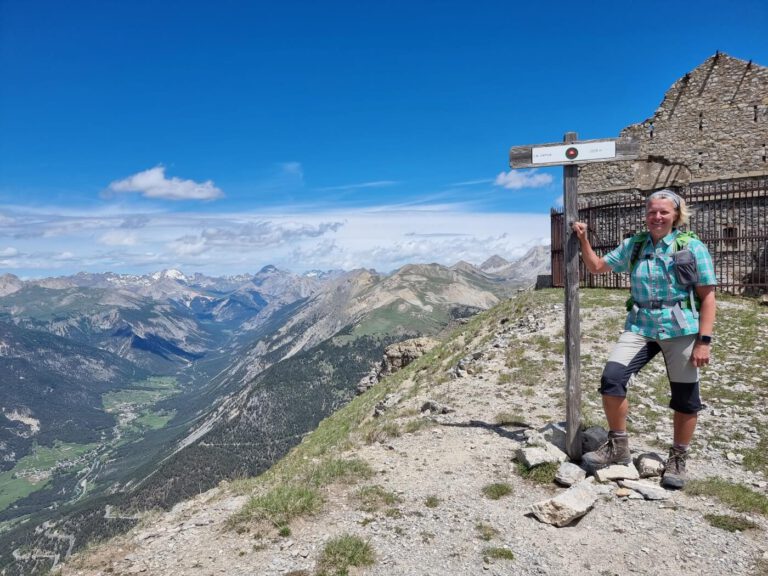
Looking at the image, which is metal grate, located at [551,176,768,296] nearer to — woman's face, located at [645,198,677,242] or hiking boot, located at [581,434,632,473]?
hiking boot, located at [581,434,632,473]

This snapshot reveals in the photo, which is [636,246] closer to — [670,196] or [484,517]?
[670,196]

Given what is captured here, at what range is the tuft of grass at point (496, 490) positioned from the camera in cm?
794

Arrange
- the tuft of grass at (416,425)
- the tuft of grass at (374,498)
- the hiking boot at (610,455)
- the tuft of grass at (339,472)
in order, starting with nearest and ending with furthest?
the tuft of grass at (374,498) < the hiking boot at (610,455) < the tuft of grass at (339,472) < the tuft of grass at (416,425)

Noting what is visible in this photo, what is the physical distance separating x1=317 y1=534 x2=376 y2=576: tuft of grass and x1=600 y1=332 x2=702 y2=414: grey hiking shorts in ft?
15.2

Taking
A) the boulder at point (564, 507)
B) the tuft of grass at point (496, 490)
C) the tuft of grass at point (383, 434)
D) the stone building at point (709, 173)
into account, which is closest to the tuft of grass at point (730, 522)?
the boulder at point (564, 507)

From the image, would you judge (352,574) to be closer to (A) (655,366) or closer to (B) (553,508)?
(B) (553,508)

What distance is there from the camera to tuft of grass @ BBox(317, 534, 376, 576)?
6129mm

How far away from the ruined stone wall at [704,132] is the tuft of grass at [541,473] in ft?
68.4

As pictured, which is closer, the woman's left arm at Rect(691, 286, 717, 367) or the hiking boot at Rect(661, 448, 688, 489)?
the woman's left arm at Rect(691, 286, 717, 367)

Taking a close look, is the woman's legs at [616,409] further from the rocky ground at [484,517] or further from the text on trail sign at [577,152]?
the text on trail sign at [577,152]

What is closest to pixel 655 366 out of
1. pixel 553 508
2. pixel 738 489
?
pixel 738 489

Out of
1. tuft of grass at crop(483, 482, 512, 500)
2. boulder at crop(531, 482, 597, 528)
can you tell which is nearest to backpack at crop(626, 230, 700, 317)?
boulder at crop(531, 482, 597, 528)

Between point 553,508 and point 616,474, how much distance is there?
1.73 m

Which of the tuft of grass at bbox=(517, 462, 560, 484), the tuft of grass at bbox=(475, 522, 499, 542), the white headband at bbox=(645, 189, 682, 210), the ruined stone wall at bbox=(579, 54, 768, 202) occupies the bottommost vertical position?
the tuft of grass at bbox=(475, 522, 499, 542)
